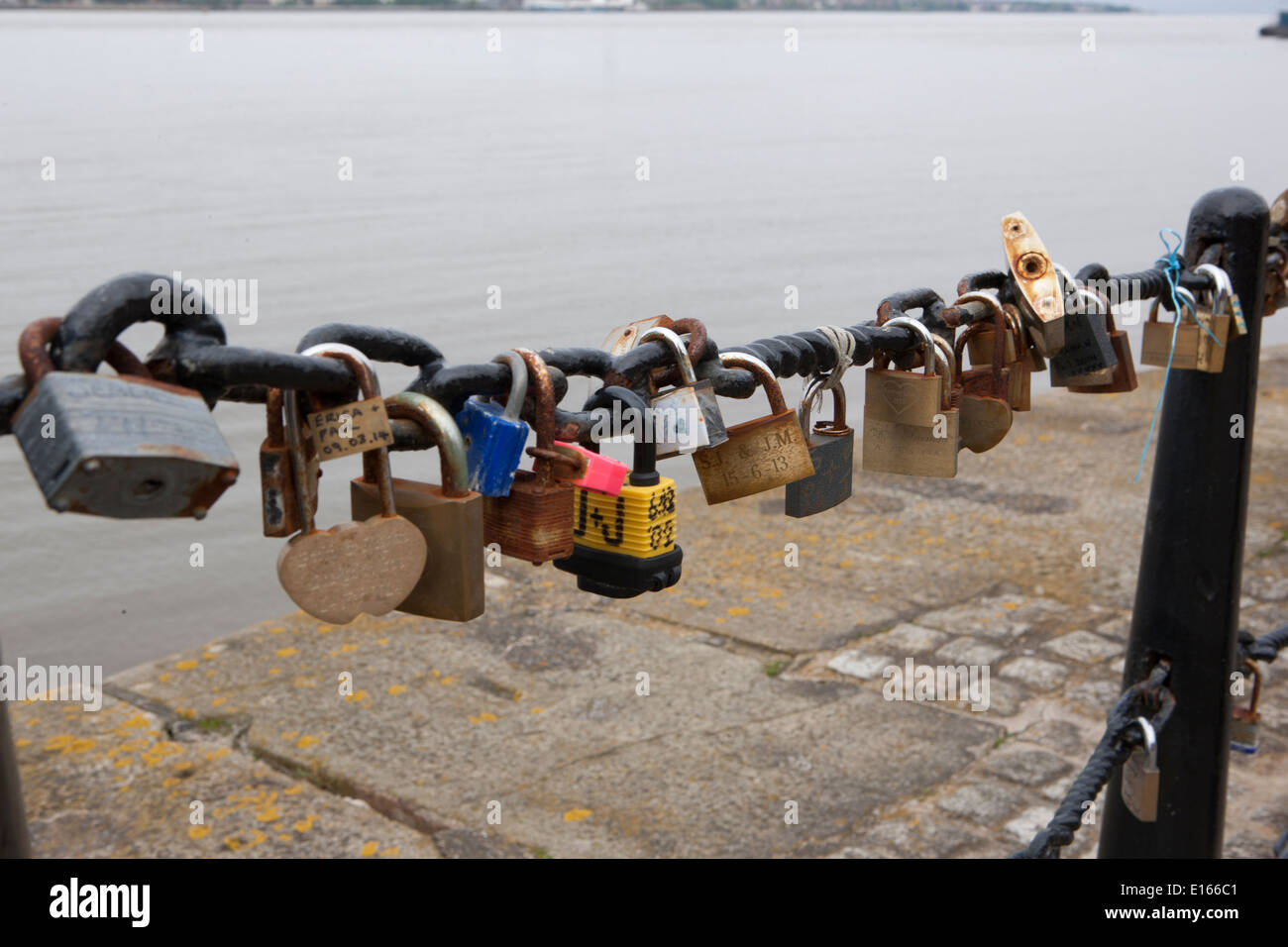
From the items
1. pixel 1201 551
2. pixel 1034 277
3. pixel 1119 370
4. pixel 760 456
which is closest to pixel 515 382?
pixel 760 456

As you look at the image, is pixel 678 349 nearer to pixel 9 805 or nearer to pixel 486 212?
pixel 9 805

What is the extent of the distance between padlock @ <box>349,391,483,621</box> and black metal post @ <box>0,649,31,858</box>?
0.39 metres

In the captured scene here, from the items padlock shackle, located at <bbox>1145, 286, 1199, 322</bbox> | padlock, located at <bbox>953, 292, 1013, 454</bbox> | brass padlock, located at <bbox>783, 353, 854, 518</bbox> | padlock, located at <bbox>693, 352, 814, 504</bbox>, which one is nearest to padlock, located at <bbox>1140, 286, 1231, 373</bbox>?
padlock shackle, located at <bbox>1145, 286, 1199, 322</bbox>

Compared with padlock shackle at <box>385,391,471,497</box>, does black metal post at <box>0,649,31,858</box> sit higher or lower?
lower

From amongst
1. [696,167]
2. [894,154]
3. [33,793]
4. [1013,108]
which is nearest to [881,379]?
[33,793]

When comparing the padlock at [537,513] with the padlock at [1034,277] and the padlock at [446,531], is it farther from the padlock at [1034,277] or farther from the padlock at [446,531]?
the padlock at [1034,277]

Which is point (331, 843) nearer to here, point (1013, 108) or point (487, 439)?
point (487, 439)

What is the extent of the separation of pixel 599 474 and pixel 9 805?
68 cm

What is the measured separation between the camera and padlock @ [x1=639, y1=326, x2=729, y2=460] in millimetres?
1543

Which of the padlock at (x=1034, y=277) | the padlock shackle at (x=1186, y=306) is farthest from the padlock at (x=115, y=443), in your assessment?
the padlock shackle at (x=1186, y=306)

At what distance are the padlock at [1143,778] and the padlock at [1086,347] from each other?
731 millimetres

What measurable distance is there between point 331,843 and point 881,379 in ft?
8.99

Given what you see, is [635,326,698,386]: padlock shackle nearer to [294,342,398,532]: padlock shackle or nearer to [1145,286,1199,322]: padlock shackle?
[294,342,398,532]: padlock shackle

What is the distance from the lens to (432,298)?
13.2 meters
